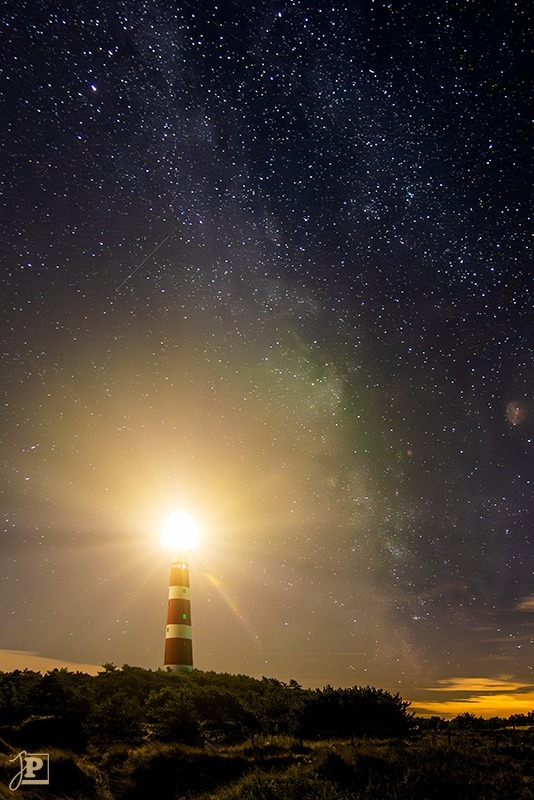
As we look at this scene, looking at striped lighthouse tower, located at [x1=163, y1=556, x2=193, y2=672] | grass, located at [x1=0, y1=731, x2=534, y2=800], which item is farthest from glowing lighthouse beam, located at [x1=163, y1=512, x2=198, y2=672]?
grass, located at [x1=0, y1=731, x2=534, y2=800]

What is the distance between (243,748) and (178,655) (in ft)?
77.1

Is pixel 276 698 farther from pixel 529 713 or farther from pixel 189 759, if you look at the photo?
pixel 529 713

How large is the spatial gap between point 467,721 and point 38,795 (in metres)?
30.3

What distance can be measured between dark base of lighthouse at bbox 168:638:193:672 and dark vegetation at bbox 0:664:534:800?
969cm

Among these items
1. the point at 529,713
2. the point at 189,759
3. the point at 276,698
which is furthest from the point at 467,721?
the point at 189,759

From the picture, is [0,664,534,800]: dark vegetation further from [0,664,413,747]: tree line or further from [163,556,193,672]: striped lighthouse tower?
[163,556,193,672]: striped lighthouse tower

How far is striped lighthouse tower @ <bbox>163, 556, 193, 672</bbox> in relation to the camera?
130ft

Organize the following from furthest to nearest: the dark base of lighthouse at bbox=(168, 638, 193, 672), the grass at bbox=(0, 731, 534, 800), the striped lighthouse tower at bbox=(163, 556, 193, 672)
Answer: the striped lighthouse tower at bbox=(163, 556, 193, 672) → the dark base of lighthouse at bbox=(168, 638, 193, 672) → the grass at bbox=(0, 731, 534, 800)

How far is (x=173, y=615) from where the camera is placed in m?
41.7

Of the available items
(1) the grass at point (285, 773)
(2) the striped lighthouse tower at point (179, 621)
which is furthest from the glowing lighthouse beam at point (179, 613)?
(1) the grass at point (285, 773)

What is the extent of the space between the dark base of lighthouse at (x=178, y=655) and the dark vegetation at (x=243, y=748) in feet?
31.8

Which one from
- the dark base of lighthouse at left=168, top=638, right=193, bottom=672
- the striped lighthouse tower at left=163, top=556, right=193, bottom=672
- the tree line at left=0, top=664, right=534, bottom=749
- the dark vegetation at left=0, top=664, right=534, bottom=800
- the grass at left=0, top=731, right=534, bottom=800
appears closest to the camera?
the grass at left=0, top=731, right=534, bottom=800

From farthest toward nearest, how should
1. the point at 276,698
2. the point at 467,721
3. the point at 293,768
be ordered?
the point at 467,721 → the point at 276,698 → the point at 293,768

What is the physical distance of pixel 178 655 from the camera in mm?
39719
